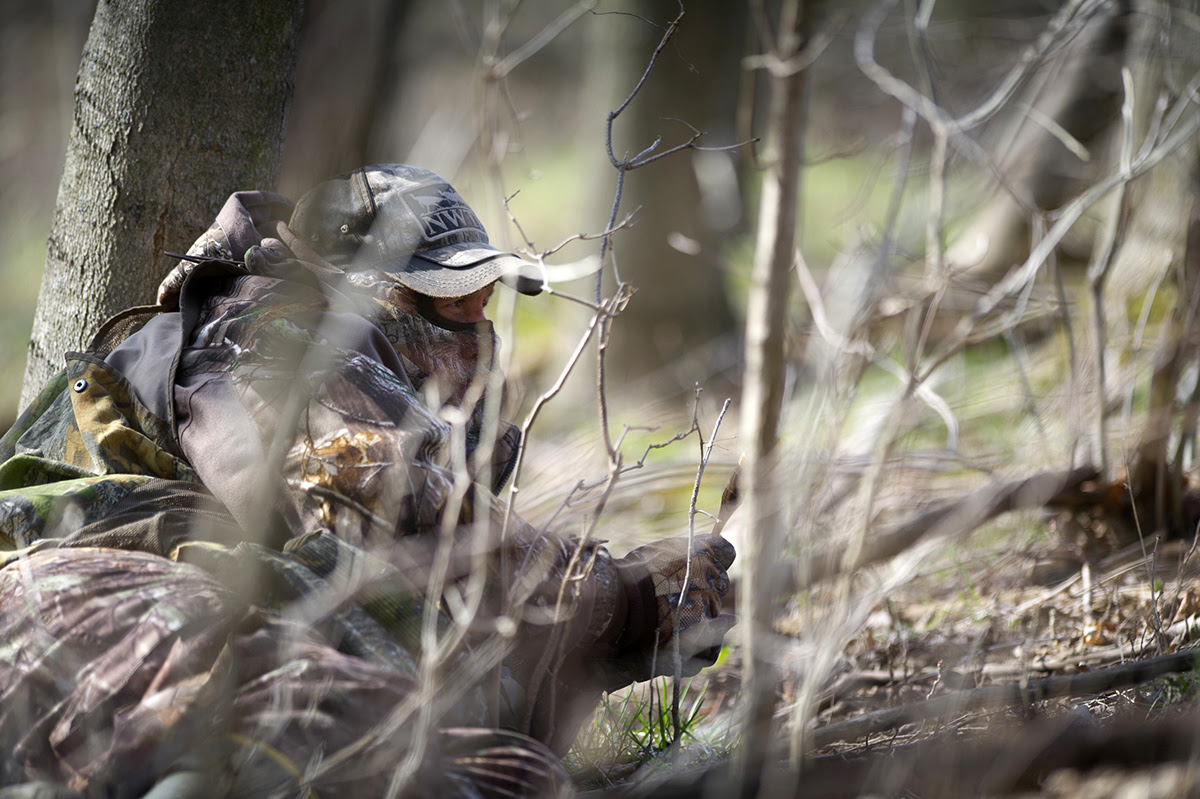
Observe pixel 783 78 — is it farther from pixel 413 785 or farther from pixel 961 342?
pixel 413 785

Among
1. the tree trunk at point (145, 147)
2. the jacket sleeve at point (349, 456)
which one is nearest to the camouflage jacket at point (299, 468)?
the jacket sleeve at point (349, 456)

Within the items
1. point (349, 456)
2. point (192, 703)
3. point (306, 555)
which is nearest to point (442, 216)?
point (349, 456)

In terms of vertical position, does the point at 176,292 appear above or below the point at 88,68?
below

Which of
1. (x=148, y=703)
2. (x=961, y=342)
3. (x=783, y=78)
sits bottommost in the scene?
(x=148, y=703)

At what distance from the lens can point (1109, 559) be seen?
3389mm

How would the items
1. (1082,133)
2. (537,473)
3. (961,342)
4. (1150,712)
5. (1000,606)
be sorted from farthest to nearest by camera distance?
(1082,133) → (537,473) → (1000,606) → (1150,712) → (961,342)

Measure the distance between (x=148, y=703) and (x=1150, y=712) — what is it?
218 centimetres

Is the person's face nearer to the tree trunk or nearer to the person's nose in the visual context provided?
the person's nose

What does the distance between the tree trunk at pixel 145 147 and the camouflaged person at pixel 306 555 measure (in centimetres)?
46

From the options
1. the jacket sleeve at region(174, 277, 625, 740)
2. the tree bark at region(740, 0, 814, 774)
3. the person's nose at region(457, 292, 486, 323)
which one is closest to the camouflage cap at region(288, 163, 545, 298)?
the person's nose at region(457, 292, 486, 323)

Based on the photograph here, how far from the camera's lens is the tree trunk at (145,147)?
2793mm

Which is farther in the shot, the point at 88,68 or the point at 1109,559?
the point at 1109,559

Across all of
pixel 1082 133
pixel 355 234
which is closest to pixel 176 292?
pixel 355 234

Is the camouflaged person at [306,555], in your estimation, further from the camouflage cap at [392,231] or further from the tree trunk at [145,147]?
the tree trunk at [145,147]
